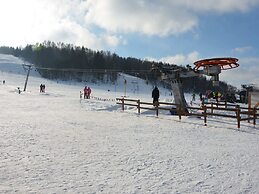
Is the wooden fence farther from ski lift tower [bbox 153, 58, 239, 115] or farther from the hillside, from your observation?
the hillside

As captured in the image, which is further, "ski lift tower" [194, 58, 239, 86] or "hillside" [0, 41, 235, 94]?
"hillside" [0, 41, 235, 94]

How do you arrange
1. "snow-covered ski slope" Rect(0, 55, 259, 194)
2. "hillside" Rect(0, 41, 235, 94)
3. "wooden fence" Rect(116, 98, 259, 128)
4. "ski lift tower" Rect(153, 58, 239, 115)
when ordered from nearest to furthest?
"snow-covered ski slope" Rect(0, 55, 259, 194)
"wooden fence" Rect(116, 98, 259, 128)
"ski lift tower" Rect(153, 58, 239, 115)
"hillside" Rect(0, 41, 235, 94)

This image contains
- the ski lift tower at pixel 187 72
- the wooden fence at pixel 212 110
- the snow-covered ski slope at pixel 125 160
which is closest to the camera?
the snow-covered ski slope at pixel 125 160

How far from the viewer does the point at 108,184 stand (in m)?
6.28

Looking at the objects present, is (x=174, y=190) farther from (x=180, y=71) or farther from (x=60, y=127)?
(x=180, y=71)

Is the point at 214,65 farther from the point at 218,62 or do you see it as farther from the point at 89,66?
the point at 89,66

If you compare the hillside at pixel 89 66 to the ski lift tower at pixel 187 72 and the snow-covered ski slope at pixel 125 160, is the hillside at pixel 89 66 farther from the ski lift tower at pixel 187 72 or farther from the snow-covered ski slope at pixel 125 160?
the snow-covered ski slope at pixel 125 160

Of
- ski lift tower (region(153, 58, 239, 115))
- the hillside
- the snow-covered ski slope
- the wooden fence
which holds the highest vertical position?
the hillside

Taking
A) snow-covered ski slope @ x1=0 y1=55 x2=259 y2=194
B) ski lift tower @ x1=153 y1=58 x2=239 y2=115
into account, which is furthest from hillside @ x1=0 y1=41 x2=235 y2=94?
snow-covered ski slope @ x1=0 y1=55 x2=259 y2=194

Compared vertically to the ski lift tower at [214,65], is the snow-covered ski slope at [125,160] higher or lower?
lower

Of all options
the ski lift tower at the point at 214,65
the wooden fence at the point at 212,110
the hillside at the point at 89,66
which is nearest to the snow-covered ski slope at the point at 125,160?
the wooden fence at the point at 212,110

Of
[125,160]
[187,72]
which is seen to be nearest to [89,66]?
[187,72]

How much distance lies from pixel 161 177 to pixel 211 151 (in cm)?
330

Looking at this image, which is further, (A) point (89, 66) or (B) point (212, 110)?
(A) point (89, 66)
